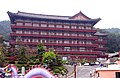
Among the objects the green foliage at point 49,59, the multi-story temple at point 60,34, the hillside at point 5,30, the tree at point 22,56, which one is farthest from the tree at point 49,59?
the hillside at point 5,30

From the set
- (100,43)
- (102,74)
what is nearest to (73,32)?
(100,43)

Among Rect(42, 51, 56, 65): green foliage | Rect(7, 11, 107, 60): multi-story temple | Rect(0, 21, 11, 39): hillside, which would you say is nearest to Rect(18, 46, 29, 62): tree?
Rect(42, 51, 56, 65): green foliage

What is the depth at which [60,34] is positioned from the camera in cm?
6438

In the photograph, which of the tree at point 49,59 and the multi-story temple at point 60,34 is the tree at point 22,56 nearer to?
the tree at point 49,59

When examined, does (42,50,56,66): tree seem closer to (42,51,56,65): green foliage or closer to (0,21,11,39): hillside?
(42,51,56,65): green foliage

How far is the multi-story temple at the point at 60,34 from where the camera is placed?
61.6 meters

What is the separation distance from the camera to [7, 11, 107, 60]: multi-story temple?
202 feet

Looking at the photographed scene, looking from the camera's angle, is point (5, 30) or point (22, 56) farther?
point (5, 30)

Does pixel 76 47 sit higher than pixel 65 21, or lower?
lower

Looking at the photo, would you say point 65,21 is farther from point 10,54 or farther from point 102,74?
point 102,74

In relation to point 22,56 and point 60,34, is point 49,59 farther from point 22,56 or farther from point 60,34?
point 60,34

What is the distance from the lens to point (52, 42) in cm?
6275

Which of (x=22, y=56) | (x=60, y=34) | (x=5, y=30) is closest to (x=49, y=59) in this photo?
(x=22, y=56)

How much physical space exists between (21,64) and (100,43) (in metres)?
29.5
